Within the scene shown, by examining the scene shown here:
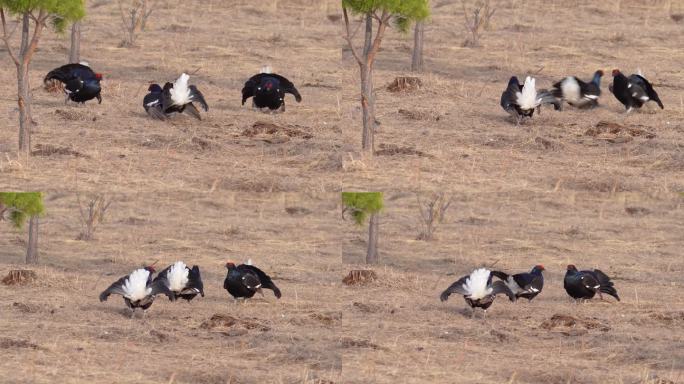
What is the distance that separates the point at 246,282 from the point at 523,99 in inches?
247

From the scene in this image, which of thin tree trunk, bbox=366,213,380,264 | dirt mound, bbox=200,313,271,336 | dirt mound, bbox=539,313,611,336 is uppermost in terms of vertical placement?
thin tree trunk, bbox=366,213,380,264

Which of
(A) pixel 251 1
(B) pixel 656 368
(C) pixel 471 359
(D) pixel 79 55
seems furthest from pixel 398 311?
(A) pixel 251 1

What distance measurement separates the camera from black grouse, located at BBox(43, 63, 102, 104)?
28328 millimetres

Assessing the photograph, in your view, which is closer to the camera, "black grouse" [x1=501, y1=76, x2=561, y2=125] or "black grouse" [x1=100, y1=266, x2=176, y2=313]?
"black grouse" [x1=100, y1=266, x2=176, y2=313]

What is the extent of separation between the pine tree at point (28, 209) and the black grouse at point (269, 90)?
4.06 meters

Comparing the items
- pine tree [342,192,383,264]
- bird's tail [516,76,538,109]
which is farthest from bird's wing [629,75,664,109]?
pine tree [342,192,383,264]

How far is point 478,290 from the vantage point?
24.0 meters

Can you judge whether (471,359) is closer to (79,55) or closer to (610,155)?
(610,155)

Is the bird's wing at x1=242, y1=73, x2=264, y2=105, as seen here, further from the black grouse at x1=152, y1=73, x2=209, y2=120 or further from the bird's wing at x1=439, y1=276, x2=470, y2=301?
the bird's wing at x1=439, y1=276, x2=470, y2=301

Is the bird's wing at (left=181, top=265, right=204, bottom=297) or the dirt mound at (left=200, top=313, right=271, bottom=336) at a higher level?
the bird's wing at (left=181, top=265, right=204, bottom=297)

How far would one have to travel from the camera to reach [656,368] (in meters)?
21.7

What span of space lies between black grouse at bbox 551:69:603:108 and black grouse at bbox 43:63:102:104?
797cm

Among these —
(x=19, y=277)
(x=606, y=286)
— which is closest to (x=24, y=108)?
(x=19, y=277)

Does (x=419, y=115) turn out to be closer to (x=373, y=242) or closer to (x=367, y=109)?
(x=373, y=242)
